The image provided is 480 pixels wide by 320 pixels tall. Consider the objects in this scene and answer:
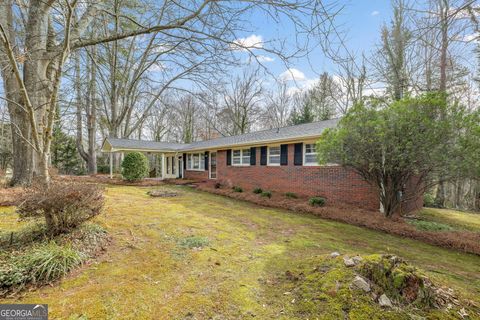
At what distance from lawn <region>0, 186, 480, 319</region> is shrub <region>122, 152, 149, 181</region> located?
30.3 feet

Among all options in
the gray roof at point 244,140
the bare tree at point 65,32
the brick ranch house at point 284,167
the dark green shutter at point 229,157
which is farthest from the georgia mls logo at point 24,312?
the dark green shutter at point 229,157

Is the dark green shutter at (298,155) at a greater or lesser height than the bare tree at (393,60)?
lesser

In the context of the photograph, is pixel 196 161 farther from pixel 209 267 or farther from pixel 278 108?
pixel 278 108

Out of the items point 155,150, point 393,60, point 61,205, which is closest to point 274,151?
point 61,205

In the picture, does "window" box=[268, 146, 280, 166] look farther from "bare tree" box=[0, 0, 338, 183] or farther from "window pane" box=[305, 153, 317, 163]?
"bare tree" box=[0, 0, 338, 183]

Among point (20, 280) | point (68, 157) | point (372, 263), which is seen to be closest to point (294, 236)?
point (372, 263)

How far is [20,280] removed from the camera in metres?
2.54

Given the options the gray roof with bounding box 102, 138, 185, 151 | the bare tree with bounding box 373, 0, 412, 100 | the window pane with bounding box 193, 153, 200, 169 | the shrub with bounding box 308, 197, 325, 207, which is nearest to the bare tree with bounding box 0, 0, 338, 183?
the shrub with bounding box 308, 197, 325, 207

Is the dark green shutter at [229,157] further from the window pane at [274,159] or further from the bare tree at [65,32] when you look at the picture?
the bare tree at [65,32]

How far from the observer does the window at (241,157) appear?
12.5 metres

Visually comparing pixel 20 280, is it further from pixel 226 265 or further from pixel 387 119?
pixel 387 119

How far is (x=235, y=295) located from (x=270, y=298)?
16.5 inches

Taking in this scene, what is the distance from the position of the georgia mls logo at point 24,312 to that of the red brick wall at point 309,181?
8.26 metres

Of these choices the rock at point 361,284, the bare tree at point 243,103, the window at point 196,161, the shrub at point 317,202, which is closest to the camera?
the rock at point 361,284
